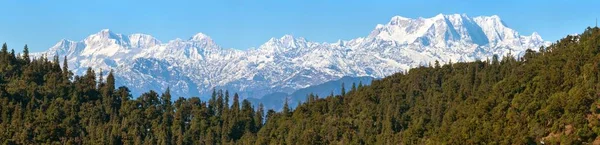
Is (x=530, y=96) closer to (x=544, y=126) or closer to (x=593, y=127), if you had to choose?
(x=544, y=126)

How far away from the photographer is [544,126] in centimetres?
17838

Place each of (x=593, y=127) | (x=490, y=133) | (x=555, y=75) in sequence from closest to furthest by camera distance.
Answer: (x=593, y=127) → (x=490, y=133) → (x=555, y=75)

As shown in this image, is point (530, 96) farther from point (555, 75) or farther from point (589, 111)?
point (589, 111)

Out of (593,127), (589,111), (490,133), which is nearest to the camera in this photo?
(593,127)

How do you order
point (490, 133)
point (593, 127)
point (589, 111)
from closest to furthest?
1. point (593, 127)
2. point (589, 111)
3. point (490, 133)

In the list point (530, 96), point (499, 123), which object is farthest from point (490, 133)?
point (530, 96)

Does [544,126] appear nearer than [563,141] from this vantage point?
No

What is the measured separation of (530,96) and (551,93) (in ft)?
20.6

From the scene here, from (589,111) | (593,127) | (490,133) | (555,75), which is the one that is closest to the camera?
(593,127)

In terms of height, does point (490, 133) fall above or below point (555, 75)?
below

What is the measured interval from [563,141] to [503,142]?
52.9 feet

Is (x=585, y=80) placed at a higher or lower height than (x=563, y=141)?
higher

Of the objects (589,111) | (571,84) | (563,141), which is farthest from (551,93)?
(563,141)

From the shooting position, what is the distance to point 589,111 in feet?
567
